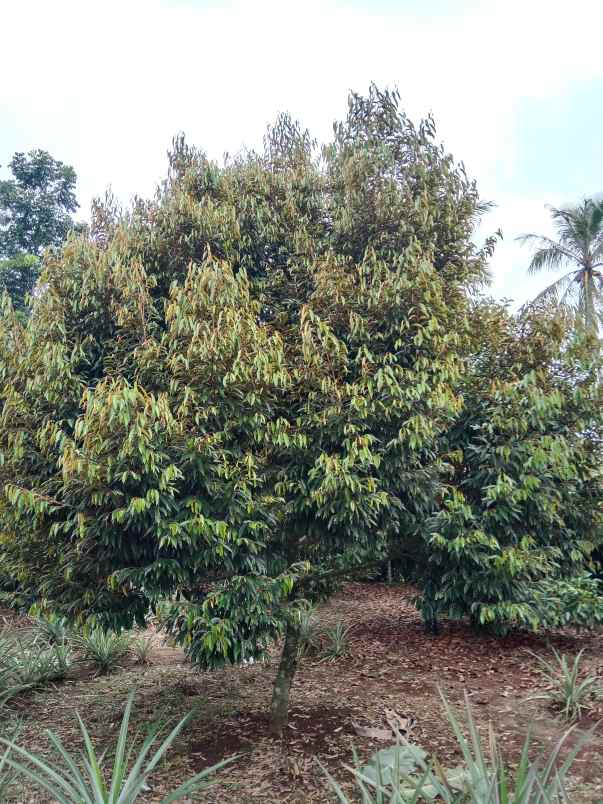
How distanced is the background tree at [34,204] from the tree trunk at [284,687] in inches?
757

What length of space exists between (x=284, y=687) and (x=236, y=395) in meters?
3.15

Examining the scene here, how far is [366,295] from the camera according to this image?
5.21 m

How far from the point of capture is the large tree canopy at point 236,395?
424 cm

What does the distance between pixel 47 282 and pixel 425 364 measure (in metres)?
3.49

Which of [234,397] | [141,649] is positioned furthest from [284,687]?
[141,649]

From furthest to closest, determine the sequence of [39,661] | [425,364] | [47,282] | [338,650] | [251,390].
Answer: [338,650], [39,661], [47,282], [425,364], [251,390]

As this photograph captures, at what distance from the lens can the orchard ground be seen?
495cm

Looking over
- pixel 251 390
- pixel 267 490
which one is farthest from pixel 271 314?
pixel 267 490

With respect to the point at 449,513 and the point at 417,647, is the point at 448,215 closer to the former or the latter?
the point at 449,513

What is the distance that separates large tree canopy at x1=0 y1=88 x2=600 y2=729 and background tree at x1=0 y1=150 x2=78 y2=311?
57.9 ft

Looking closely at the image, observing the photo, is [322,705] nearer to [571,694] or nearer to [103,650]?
[571,694]

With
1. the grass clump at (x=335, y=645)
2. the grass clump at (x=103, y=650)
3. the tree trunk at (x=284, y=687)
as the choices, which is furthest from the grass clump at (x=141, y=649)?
the tree trunk at (x=284, y=687)

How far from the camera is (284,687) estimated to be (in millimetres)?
5738

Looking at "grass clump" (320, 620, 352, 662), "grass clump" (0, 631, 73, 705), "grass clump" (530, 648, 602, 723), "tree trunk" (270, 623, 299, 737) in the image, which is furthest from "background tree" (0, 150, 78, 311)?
"grass clump" (530, 648, 602, 723)
